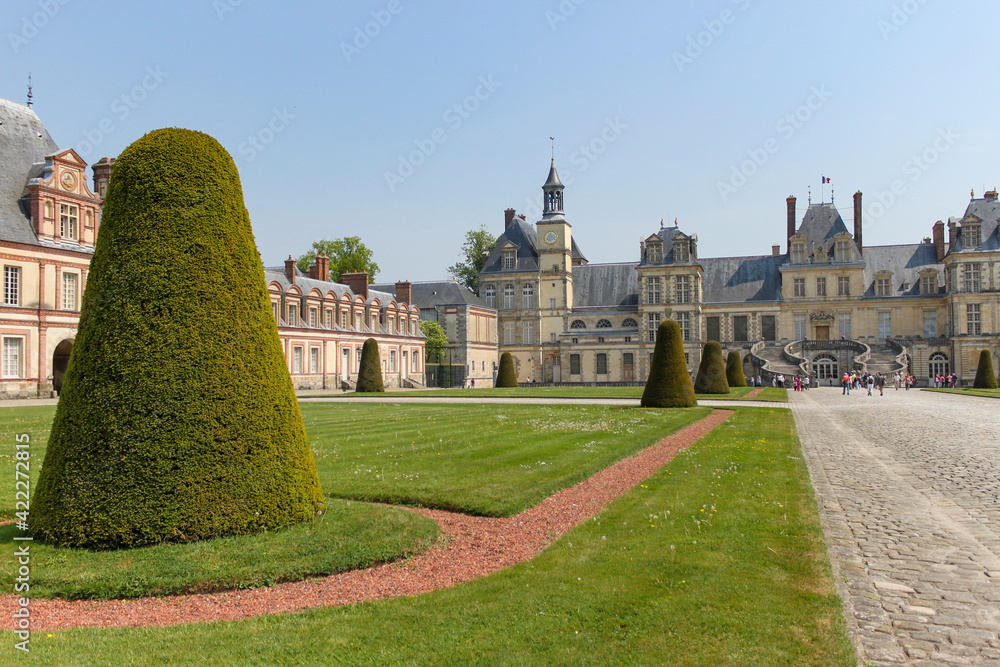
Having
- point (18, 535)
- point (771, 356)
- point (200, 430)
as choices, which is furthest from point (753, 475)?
point (771, 356)

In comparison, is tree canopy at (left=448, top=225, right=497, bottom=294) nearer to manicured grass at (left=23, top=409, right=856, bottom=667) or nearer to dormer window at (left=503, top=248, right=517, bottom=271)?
dormer window at (left=503, top=248, right=517, bottom=271)

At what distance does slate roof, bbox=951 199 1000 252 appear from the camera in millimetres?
56438

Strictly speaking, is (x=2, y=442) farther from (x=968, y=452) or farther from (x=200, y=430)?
(x=968, y=452)

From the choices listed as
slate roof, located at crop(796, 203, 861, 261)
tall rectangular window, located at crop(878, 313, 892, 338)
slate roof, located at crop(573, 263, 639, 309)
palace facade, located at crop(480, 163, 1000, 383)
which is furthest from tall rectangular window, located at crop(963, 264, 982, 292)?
slate roof, located at crop(573, 263, 639, 309)

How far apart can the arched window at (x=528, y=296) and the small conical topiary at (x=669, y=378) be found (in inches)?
1641

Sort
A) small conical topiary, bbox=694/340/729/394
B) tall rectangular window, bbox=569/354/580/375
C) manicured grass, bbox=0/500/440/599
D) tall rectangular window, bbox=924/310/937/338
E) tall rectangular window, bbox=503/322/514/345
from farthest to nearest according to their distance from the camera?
tall rectangular window, bbox=503/322/514/345
tall rectangular window, bbox=569/354/580/375
tall rectangular window, bbox=924/310/937/338
small conical topiary, bbox=694/340/729/394
manicured grass, bbox=0/500/440/599

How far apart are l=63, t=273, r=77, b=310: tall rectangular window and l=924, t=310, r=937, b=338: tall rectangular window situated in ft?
193

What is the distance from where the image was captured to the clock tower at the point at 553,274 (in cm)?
6631

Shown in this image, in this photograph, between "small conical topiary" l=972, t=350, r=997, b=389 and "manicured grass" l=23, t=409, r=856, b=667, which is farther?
"small conical topiary" l=972, t=350, r=997, b=389

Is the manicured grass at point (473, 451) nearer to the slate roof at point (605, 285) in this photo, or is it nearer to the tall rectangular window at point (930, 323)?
the slate roof at point (605, 285)

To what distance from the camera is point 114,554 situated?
6238mm

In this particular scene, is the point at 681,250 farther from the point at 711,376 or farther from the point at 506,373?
the point at 711,376

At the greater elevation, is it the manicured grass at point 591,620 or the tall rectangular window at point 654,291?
the tall rectangular window at point 654,291

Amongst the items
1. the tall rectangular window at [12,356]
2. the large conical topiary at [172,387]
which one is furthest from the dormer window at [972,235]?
the large conical topiary at [172,387]
